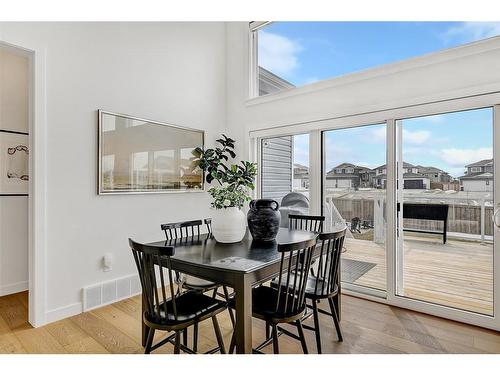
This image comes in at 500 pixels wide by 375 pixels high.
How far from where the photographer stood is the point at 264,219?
2490 mm

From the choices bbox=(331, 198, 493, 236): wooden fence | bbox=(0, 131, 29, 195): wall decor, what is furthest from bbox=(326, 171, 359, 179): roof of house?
bbox=(0, 131, 29, 195): wall decor

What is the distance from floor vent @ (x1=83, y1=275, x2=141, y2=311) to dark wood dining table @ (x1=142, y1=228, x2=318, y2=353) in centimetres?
106

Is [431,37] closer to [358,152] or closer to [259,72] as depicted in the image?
[358,152]

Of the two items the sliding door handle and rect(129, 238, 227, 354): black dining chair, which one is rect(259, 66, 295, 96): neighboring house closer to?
the sliding door handle

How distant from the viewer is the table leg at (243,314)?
5.67 ft

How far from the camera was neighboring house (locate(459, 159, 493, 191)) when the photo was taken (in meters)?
2.64

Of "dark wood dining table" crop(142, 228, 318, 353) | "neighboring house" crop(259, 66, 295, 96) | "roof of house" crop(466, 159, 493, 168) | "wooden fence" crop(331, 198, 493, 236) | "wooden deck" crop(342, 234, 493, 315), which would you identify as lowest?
"wooden deck" crop(342, 234, 493, 315)

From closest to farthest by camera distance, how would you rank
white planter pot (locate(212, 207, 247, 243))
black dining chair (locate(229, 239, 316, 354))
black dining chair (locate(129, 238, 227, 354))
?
black dining chair (locate(129, 238, 227, 354)) → black dining chair (locate(229, 239, 316, 354)) → white planter pot (locate(212, 207, 247, 243))

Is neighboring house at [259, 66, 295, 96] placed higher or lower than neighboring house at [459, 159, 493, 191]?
higher

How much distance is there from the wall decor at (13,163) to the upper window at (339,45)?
3.04 meters

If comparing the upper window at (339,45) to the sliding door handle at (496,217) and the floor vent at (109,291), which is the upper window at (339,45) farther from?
the floor vent at (109,291)

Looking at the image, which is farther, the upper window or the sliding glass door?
the upper window

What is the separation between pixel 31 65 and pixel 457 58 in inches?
147

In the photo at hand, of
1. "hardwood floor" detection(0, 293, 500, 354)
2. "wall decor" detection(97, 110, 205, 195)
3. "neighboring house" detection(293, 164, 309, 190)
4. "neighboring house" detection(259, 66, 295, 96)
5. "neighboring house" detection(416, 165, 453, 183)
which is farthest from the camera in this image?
"neighboring house" detection(259, 66, 295, 96)
